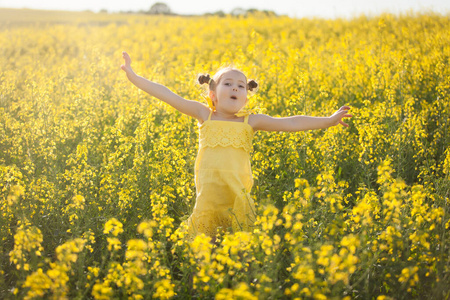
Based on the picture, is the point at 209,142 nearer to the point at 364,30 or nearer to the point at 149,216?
the point at 149,216

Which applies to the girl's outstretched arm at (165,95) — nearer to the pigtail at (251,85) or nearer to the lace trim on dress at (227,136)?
the lace trim on dress at (227,136)

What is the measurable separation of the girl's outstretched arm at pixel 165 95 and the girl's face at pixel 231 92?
0.46ft

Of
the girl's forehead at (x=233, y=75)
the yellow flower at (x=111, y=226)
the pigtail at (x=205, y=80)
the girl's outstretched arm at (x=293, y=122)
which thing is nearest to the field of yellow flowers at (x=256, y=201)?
the yellow flower at (x=111, y=226)

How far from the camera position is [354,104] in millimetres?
6555

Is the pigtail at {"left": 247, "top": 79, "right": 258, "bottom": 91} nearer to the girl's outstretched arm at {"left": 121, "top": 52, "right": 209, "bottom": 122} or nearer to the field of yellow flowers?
the girl's outstretched arm at {"left": 121, "top": 52, "right": 209, "bottom": 122}

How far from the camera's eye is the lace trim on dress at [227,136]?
325cm

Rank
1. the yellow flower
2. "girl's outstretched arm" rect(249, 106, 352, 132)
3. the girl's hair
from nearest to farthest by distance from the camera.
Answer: the yellow flower
"girl's outstretched arm" rect(249, 106, 352, 132)
the girl's hair

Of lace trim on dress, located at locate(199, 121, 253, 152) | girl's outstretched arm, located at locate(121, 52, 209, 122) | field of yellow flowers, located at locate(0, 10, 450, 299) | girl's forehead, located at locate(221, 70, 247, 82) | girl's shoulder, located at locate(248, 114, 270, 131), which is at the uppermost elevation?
girl's forehead, located at locate(221, 70, 247, 82)

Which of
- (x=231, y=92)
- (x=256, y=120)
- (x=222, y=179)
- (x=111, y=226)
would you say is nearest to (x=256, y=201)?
(x=222, y=179)

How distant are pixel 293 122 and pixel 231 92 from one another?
20.6 inches

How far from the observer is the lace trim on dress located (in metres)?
3.25

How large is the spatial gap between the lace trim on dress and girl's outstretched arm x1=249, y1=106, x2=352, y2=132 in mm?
95

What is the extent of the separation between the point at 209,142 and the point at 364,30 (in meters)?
14.2

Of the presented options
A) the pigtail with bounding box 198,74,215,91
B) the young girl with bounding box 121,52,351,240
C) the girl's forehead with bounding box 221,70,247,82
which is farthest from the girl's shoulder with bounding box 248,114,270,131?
the pigtail with bounding box 198,74,215,91
